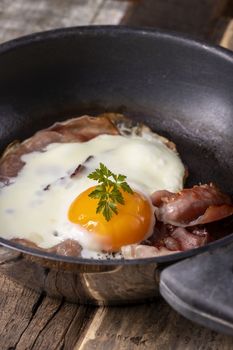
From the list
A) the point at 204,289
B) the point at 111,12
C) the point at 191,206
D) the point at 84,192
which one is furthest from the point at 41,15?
the point at 204,289

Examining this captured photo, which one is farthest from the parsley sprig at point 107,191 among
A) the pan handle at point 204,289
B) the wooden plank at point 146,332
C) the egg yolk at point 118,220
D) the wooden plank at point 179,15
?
the wooden plank at point 179,15

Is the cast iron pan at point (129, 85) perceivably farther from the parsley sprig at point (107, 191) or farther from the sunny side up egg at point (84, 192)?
the parsley sprig at point (107, 191)

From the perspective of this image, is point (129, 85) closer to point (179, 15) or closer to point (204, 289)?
point (179, 15)

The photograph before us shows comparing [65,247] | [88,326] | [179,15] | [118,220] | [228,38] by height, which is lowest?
[88,326]

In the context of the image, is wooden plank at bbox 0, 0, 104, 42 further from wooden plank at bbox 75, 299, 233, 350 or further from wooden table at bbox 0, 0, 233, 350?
wooden plank at bbox 75, 299, 233, 350

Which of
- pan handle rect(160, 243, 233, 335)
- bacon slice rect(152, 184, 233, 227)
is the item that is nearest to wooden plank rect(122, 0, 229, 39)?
bacon slice rect(152, 184, 233, 227)
